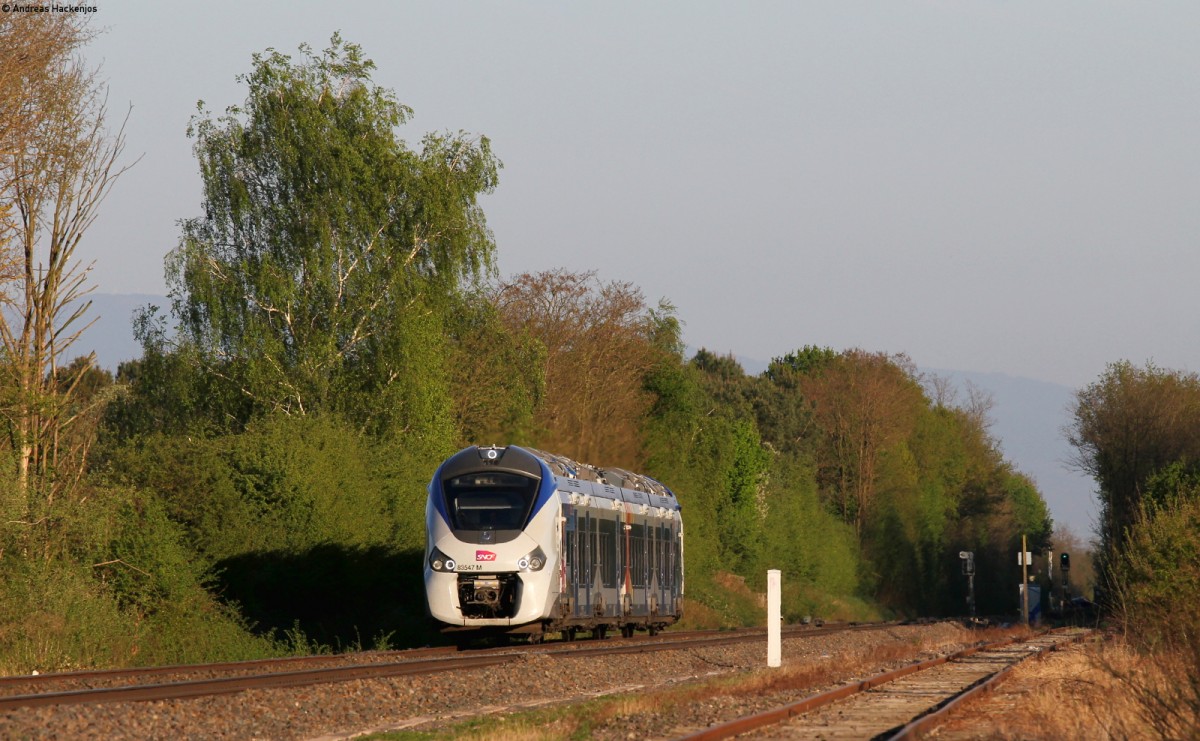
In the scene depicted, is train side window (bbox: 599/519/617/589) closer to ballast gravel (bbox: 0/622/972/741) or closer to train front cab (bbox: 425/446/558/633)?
train front cab (bbox: 425/446/558/633)

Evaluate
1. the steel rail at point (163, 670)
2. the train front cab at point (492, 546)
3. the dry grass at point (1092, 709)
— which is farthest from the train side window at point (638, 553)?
the dry grass at point (1092, 709)

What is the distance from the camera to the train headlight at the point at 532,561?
2578 cm

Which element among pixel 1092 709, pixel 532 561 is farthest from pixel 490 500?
pixel 1092 709

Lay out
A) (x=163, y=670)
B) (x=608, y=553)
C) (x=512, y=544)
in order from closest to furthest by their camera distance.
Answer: (x=163, y=670) → (x=512, y=544) → (x=608, y=553)

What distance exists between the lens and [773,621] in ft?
73.9

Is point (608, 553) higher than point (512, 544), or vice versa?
point (512, 544)

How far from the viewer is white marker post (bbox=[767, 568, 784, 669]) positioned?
73.4ft

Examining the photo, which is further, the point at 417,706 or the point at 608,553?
the point at 608,553

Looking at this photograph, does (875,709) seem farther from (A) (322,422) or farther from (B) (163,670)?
(A) (322,422)

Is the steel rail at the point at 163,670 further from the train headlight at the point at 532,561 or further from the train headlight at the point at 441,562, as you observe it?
the train headlight at the point at 532,561

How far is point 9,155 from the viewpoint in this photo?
25.2 m

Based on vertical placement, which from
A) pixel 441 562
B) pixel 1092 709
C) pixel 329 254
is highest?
pixel 329 254

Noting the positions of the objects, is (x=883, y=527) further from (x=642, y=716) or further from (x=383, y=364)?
(x=642, y=716)

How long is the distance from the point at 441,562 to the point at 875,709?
11.8m
